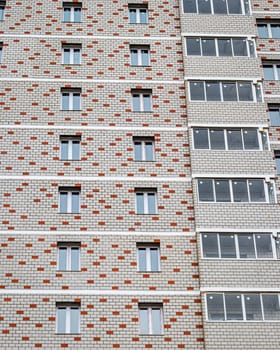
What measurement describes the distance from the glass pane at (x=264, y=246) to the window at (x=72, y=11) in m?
13.8

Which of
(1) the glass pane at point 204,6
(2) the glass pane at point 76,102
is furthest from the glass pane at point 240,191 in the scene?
(1) the glass pane at point 204,6

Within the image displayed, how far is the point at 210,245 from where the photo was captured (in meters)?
28.5

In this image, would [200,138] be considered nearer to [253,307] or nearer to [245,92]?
[245,92]

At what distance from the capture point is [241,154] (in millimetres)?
30484

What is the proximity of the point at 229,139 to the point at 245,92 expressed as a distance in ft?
8.48

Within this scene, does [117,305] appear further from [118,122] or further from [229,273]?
[118,122]

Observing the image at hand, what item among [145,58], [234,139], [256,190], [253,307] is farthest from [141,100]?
[253,307]

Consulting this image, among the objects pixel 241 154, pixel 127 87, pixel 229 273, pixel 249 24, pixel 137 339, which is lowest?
pixel 137 339

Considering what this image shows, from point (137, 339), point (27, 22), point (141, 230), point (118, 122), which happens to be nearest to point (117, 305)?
point (137, 339)

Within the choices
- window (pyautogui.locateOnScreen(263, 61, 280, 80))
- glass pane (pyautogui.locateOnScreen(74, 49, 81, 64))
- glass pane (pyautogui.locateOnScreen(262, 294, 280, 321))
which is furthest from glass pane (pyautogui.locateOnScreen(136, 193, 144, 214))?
window (pyautogui.locateOnScreen(263, 61, 280, 80))

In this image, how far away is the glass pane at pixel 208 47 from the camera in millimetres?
33184

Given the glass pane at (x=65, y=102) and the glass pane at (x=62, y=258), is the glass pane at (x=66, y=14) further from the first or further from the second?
the glass pane at (x=62, y=258)

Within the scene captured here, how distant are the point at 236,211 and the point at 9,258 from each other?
9076 millimetres

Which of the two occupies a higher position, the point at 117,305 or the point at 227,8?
the point at 227,8
